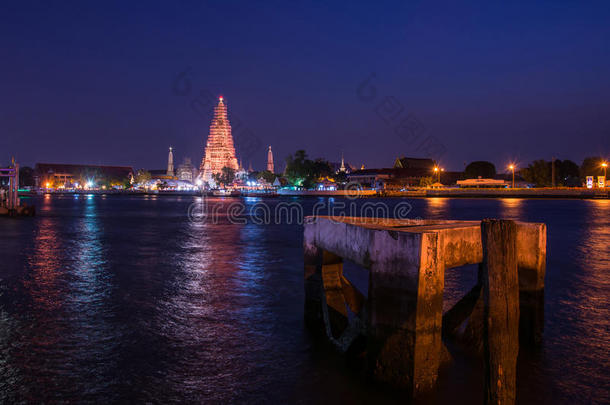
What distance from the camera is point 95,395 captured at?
5980 millimetres

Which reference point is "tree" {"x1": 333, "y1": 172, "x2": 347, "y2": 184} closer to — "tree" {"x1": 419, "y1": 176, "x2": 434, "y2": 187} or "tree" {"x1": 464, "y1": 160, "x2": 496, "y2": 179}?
"tree" {"x1": 419, "y1": 176, "x2": 434, "y2": 187}

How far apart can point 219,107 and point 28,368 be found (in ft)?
522

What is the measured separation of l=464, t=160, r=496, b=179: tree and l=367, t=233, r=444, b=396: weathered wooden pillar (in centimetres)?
13850

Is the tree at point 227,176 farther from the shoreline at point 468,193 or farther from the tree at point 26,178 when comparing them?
the tree at point 26,178

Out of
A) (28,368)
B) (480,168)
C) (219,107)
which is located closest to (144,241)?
(28,368)

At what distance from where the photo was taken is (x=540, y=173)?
116m

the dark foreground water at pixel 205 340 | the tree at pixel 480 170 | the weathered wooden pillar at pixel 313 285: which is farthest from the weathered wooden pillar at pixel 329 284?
the tree at pixel 480 170

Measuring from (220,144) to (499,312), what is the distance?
15817 cm

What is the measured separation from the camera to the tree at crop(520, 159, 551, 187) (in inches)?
4537

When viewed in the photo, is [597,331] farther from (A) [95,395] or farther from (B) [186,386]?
(A) [95,395]

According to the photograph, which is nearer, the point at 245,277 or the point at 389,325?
the point at 389,325

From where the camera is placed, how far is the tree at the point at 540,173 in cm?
11525

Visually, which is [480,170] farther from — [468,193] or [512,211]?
[512,211]

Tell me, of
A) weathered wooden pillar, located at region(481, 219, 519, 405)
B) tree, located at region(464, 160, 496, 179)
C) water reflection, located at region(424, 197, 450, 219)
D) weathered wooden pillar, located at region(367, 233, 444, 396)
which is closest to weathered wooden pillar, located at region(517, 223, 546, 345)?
weathered wooden pillar, located at region(481, 219, 519, 405)
